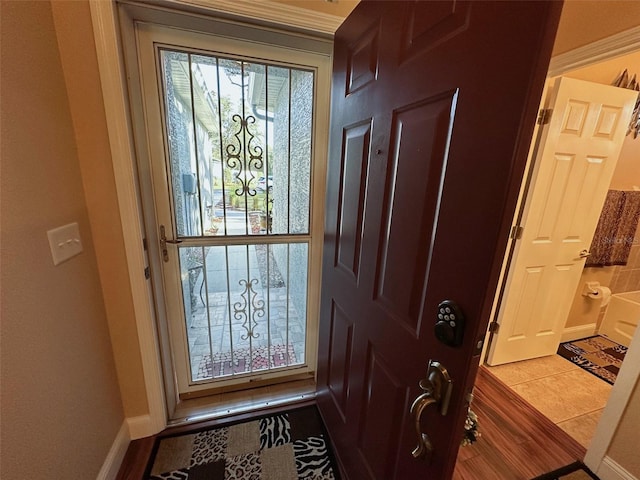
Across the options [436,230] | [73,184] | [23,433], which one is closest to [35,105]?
[73,184]

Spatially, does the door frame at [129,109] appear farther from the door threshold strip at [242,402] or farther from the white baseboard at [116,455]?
the door threshold strip at [242,402]

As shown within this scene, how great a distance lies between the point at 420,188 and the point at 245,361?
161cm

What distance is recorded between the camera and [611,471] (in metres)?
1.26

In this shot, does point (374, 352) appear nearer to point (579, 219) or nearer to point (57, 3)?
point (57, 3)

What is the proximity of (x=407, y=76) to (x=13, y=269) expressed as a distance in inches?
47.6

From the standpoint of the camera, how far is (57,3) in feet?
2.94

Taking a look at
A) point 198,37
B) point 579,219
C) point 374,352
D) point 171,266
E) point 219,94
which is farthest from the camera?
point 579,219

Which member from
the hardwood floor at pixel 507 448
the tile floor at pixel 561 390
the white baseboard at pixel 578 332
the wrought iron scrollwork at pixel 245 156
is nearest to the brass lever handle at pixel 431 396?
the hardwood floor at pixel 507 448

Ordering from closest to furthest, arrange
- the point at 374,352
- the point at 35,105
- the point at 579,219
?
the point at 35,105 → the point at 374,352 → the point at 579,219

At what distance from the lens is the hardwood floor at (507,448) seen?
4.27ft

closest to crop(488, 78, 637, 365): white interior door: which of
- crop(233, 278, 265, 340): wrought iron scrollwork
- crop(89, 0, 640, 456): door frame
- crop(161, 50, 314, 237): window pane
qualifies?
crop(89, 0, 640, 456): door frame

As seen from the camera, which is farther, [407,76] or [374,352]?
[374,352]

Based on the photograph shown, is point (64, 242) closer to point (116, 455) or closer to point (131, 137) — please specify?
point (131, 137)

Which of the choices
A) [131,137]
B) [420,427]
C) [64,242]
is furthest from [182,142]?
[420,427]
